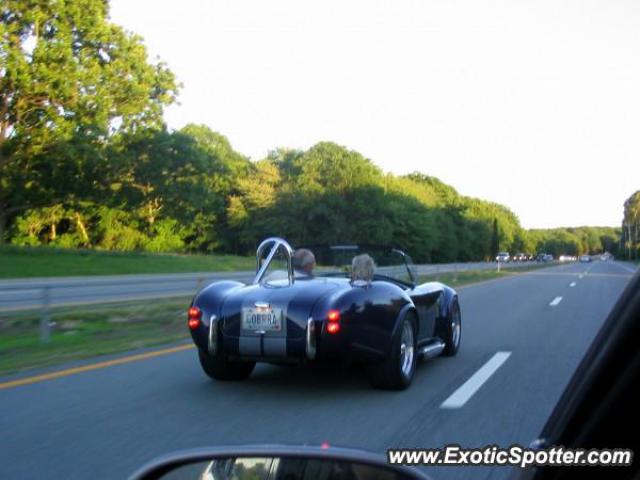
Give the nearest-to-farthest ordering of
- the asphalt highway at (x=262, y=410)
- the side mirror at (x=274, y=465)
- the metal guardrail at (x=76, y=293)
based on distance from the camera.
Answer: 1. the side mirror at (x=274, y=465)
2. the asphalt highway at (x=262, y=410)
3. the metal guardrail at (x=76, y=293)

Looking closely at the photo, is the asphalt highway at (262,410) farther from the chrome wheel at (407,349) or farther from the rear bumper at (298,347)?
the rear bumper at (298,347)

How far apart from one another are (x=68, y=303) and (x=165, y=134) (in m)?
29.9

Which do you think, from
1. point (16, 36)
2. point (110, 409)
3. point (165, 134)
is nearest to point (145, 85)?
point (165, 134)

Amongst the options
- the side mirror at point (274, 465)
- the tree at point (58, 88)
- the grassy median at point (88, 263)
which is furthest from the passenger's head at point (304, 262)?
the tree at point (58, 88)

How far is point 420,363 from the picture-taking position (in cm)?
890

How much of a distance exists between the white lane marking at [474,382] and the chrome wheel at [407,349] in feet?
1.65

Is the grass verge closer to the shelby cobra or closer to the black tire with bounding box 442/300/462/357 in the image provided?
the shelby cobra

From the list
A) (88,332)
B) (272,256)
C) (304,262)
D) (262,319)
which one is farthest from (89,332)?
(262,319)

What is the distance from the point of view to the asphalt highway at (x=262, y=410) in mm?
5066

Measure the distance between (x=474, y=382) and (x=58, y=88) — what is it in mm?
31248

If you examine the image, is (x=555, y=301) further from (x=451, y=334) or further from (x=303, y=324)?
(x=303, y=324)

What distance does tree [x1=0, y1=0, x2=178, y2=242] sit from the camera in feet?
113

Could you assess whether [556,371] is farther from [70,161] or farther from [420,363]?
[70,161]

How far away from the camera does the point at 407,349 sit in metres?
7.42
